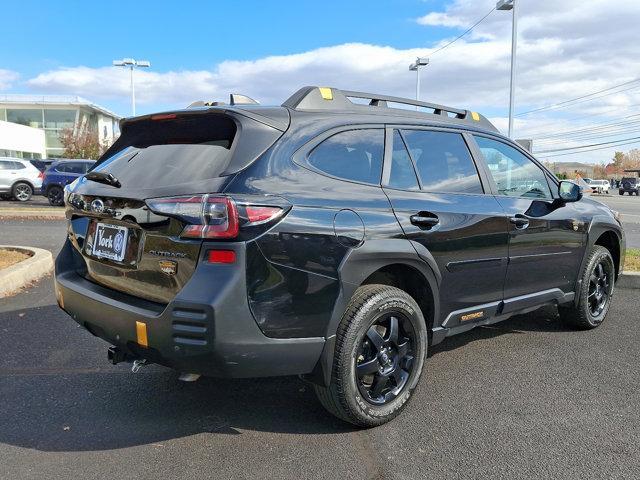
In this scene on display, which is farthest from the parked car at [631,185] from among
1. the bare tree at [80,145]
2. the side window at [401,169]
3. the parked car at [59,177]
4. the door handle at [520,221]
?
the side window at [401,169]

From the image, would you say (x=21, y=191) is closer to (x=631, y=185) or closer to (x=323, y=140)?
(x=323, y=140)

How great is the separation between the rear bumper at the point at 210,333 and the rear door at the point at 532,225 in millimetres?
1986

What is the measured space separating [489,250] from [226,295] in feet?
6.73

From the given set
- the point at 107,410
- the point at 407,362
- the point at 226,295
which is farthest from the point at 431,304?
the point at 107,410

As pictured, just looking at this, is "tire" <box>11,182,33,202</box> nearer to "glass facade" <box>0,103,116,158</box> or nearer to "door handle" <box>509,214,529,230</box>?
"door handle" <box>509,214,529,230</box>

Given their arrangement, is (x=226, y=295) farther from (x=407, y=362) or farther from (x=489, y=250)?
(x=489, y=250)

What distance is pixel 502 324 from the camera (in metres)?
5.39

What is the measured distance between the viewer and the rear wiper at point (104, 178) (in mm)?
→ 3068

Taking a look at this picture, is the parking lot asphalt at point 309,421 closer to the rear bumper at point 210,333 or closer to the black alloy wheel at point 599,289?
the rear bumper at point 210,333

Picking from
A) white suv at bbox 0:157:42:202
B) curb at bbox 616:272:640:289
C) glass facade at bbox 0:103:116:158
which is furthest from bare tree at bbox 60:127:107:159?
curb at bbox 616:272:640:289

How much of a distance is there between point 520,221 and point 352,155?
1.58 meters

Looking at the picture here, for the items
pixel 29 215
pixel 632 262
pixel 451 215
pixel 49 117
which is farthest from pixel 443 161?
pixel 49 117

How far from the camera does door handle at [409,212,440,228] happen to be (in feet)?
10.9

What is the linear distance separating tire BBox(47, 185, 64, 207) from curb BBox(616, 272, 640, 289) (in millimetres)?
18072
